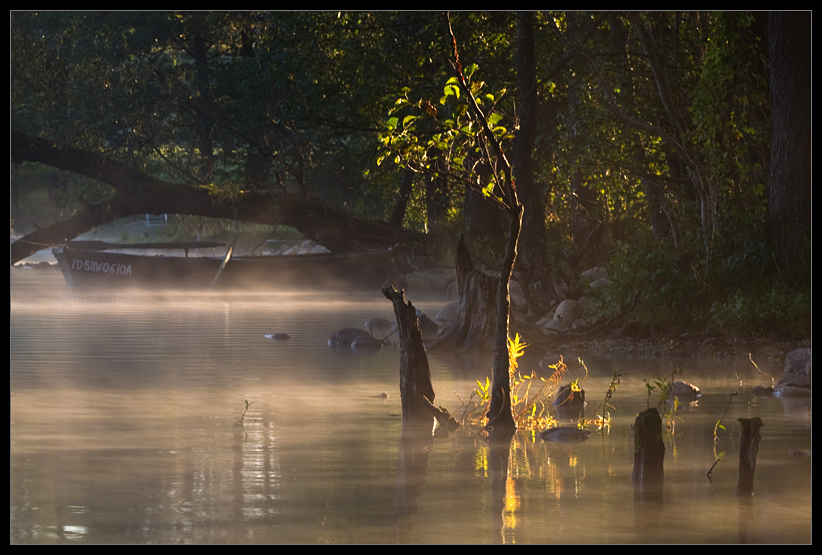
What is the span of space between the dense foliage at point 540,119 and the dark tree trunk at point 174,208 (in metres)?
0.90

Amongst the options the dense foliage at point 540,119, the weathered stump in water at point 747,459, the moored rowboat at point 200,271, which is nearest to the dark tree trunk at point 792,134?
the dense foliage at point 540,119

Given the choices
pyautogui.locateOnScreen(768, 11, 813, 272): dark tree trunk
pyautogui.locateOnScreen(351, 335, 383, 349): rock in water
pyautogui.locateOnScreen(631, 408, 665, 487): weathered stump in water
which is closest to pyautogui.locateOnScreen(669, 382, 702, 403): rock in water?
pyautogui.locateOnScreen(631, 408, 665, 487): weathered stump in water

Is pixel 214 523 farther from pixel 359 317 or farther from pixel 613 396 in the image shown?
pixel 359 317

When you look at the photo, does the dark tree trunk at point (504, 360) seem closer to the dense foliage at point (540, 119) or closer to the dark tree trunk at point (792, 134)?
the dense foliage at point (540, 119)

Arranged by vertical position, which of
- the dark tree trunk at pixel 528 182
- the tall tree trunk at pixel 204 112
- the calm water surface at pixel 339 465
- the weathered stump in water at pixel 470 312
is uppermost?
the tall tree trunk at pixel 204 112

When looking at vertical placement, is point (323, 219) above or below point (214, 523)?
above

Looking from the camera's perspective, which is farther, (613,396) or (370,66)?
(370,66)

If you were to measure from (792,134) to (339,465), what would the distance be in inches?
402

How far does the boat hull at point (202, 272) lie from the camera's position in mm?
36250

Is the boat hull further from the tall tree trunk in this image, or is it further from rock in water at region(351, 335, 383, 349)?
rock in water at region(351, 335, 383, 349)

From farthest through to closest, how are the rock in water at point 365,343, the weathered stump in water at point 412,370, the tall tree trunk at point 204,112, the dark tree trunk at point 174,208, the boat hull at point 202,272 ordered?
the tall tree trunk at point 204,112 < the boat hull at point 202,272 < the dark tree trunk at point 174,208 < the rock in water at point 365,343 < the weathered stump in water at point 412,370

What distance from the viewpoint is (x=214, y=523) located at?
6.74 m
